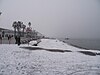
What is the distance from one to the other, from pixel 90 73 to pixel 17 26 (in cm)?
9551

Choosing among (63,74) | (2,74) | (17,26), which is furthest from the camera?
(17,26)

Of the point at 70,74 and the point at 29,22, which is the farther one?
the point at 29,22

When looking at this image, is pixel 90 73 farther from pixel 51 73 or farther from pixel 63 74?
pixel 51 73

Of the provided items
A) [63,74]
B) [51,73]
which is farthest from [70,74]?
[51,73]

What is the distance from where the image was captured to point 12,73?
712 cm

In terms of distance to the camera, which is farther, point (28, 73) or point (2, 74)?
point (28, 73)

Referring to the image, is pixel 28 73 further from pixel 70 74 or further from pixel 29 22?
pixel 29 22

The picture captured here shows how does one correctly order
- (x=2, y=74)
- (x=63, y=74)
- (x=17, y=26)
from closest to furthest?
(x=2, y=74), (x=63, y=74), (x=17, y=26)

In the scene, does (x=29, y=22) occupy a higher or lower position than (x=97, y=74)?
higher

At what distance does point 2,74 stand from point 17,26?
9546 cm

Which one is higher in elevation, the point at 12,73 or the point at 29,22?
the point at 29,22

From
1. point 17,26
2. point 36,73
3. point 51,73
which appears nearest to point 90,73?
point 51,73

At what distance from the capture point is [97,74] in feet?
24.9

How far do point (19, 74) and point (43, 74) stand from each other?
1.10 m
